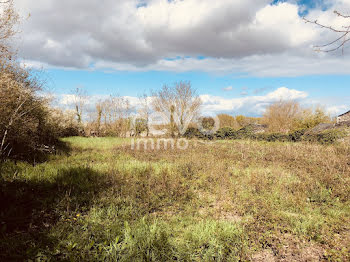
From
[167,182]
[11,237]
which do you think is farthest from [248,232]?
[11,237]

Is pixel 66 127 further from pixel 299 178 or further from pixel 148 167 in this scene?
pixel 299 178

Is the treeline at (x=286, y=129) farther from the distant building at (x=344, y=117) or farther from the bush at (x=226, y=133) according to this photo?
the distant building at (x=344, y=117)

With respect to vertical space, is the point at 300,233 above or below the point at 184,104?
below

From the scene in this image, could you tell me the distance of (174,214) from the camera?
4.85m

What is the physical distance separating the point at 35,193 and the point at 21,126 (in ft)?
15.9

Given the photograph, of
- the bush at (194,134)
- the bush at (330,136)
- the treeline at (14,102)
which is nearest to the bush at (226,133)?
the bush at (194,134)

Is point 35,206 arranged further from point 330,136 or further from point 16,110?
point 330,136

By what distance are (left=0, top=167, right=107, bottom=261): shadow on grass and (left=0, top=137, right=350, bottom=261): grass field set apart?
0.7 inches

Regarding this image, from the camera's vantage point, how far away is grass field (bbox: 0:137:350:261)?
3.31 metres

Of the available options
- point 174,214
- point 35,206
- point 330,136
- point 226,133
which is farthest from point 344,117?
point 35,206

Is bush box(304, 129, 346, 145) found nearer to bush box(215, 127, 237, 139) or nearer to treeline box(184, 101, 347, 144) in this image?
treeline box(184, 101, 347, 144)

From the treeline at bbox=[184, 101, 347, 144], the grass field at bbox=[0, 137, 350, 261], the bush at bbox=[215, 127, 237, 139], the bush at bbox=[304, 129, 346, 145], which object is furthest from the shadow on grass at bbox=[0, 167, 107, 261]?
the bush at bbox=[215, 127, 237, 139]

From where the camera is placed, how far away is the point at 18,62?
9.36 m

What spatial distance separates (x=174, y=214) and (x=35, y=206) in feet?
9.91
